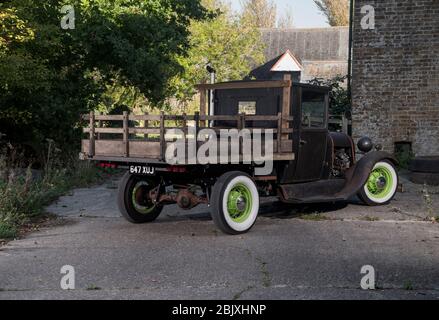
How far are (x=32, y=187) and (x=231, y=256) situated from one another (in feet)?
15.5

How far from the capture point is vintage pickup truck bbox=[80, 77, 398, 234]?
24.2 feet

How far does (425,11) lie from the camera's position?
14.2 metres

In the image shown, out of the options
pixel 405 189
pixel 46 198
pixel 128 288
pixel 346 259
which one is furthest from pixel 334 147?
pixel 128 288

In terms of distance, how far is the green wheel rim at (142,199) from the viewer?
8.35 m

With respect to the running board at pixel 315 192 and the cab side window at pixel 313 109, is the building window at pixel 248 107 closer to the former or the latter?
the cab side window at pixel 313 109

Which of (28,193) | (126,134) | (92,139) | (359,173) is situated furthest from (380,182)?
(28,193)

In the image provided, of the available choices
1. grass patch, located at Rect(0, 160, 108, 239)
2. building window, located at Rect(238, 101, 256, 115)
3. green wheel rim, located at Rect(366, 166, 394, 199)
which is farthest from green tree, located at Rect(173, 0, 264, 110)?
building window, located at Rect(238, 101, 256, 115)

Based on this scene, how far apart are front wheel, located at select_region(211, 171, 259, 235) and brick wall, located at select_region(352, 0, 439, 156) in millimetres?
7712

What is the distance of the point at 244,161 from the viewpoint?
24.5 ft

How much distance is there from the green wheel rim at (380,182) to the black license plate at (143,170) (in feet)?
12.6

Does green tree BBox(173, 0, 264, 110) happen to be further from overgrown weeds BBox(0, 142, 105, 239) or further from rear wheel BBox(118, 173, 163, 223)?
rear wheel BBox(118, 173, 163, 223)
